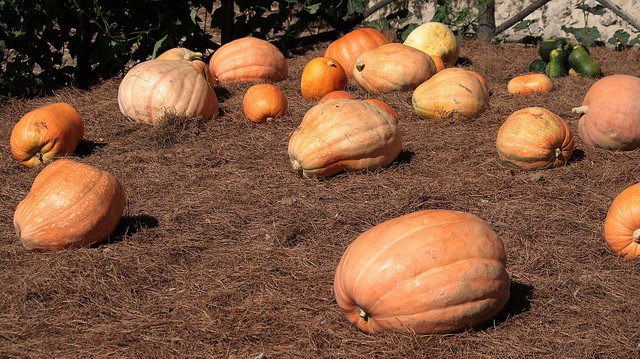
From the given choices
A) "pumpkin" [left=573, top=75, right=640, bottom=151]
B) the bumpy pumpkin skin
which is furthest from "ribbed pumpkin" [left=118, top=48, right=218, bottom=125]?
"pumpkin" [left=573, top=75, right=640, bottom=151]

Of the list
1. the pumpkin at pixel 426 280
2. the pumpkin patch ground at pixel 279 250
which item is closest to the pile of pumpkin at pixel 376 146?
Result: the pumpkin at pixel 426 280

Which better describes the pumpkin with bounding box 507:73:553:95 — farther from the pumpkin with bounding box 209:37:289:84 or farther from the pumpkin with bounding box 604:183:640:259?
the pumpkin with bounding box 604:183:640:259

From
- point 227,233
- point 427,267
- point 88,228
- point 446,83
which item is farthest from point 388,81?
point 427,267

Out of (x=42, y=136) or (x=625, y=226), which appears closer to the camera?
(x=625, y=226)

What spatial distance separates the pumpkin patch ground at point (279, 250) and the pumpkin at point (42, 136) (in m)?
0.12

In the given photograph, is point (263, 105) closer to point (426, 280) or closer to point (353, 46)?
point (353, 46)

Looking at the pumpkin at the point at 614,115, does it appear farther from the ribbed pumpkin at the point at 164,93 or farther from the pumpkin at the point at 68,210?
the pumpkin at the point at 68,210

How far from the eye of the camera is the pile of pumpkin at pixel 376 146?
2992mm

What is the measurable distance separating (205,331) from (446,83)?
144 inches

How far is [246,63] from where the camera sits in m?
7.78

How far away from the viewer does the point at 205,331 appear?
10.4 feet

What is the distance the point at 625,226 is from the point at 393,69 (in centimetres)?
366

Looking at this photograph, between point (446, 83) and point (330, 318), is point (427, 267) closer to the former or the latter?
point (330, 318)

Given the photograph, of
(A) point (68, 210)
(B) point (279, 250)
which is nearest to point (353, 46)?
(B) point (279, 250)
